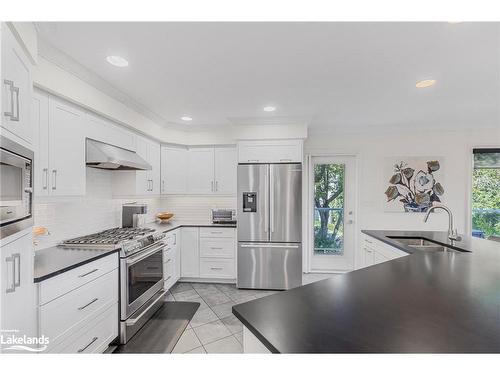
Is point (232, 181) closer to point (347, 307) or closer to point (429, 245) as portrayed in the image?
point (429, 245)

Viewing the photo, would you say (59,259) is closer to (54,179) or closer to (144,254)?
(54,179)

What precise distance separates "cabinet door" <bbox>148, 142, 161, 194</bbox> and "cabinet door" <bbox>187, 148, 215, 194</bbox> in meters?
0.53

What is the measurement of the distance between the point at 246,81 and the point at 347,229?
3135 millimetres

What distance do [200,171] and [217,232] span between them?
1.07 metres

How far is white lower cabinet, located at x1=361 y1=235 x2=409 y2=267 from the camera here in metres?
2.18

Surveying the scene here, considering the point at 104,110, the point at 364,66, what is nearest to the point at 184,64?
the point at 104,110

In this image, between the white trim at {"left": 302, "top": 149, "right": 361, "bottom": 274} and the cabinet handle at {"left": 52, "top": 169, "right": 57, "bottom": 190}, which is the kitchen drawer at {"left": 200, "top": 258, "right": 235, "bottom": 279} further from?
the cabinet handle at {"left": 52, "top": 169, "right": 57, "bottom": 190}

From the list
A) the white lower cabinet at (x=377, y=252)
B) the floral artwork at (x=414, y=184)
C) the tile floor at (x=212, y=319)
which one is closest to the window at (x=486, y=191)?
the floral artwork at (x=414, y=184)

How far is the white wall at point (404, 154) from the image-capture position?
3.87m

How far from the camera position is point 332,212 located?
4.17m

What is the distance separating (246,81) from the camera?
7.32 ft

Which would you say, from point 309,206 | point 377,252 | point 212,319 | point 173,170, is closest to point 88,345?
point 212,319

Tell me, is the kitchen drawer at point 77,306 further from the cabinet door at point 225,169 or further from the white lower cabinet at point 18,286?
the cabinet door at point 225,169

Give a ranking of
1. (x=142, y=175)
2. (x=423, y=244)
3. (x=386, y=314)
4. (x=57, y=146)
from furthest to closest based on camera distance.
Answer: (x=142, y=175)
(x=423, y=244)
(x=57, y=146)
(x=386, y=314)
